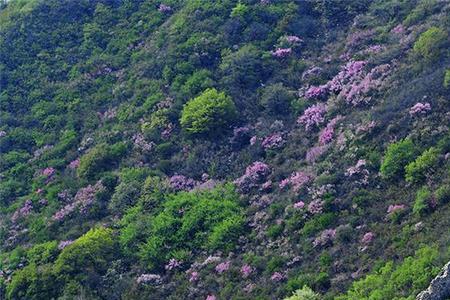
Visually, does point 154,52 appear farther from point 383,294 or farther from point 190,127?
point 383,294

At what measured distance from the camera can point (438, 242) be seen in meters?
25.0

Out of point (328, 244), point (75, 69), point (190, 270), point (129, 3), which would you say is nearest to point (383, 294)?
point (328, 244)

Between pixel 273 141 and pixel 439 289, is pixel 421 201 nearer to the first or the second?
pixel 439 289

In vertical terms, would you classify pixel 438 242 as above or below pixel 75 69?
below

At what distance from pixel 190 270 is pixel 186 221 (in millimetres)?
2369

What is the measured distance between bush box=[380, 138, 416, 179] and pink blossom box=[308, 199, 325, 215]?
2.37 m

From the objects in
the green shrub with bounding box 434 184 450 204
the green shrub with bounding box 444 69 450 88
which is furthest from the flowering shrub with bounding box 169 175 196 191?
the green shrub with bounding box 434 184 450 204

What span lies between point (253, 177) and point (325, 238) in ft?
19.4

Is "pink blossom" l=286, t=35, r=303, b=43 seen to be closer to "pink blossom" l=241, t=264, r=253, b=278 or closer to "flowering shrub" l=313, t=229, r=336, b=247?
"flowering shrub" l=313, t=229, r=336, b=247

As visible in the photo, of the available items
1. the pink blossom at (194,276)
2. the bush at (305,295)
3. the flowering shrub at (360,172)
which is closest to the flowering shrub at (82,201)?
the pink blossom at (194,276)

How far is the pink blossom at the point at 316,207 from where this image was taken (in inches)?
1185

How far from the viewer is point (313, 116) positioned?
117 feet

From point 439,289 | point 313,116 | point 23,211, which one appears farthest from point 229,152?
point 439,289

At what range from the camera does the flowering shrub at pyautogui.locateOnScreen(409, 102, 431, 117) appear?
31672mm
